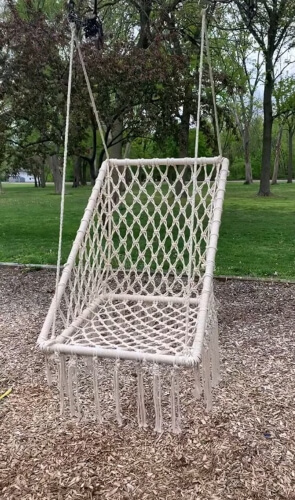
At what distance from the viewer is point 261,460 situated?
1566 mm

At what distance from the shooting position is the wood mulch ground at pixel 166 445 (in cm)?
146

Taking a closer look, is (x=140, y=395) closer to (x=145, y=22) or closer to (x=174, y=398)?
(x=174, y=398)

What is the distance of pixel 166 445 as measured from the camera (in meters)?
1.66

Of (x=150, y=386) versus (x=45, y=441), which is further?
(x=150, y=386)

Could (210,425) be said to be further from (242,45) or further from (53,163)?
(53,163)

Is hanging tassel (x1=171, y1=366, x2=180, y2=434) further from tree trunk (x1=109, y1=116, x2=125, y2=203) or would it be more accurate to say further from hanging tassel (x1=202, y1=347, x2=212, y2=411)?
tree trunk (x1=109, y1=116, x2=125, y2=203)

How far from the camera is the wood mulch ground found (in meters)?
1.46

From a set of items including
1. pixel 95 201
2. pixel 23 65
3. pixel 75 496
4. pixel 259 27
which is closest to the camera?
pixel 75 496

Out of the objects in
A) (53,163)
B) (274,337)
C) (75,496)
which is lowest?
(75,496)

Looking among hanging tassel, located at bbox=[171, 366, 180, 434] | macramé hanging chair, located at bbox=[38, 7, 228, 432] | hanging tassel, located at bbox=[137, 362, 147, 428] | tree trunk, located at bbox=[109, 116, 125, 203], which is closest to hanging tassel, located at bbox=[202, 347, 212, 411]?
macramé hanging chair, located at bbox=[38, 7, 228, 432]

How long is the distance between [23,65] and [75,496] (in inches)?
165

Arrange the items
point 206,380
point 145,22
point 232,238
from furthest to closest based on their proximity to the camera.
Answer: point 232,238, point 145,22, point 206,380

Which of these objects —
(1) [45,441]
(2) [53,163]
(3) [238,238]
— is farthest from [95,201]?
(2) [53,163]

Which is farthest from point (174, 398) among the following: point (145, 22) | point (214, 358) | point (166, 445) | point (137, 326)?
point (145, 22)
